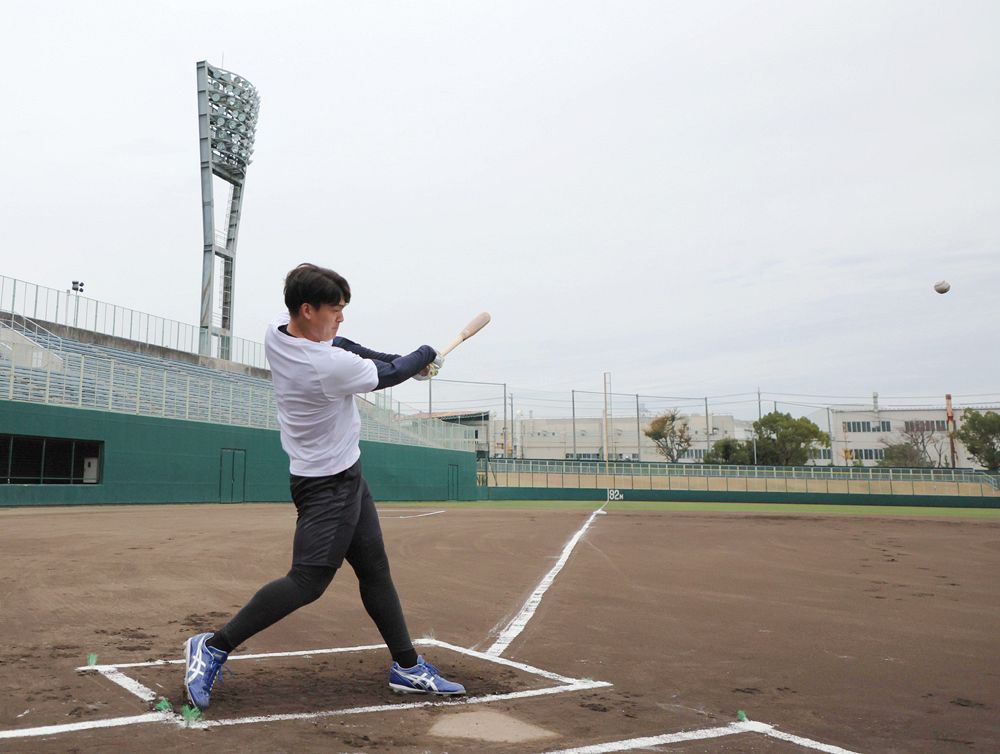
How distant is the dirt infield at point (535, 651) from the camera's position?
9.84ft

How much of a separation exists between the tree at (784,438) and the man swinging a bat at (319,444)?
249ft

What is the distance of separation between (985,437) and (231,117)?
207 feet

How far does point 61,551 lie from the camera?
8797 millimetres

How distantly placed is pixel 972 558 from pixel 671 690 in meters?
9.60

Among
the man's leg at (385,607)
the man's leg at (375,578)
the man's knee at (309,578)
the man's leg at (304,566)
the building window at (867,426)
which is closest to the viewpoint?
the man's leg at (304,566)

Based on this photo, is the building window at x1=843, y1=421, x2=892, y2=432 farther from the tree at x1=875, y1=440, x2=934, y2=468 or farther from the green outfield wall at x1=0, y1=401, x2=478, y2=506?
the green outfield wall at x1=0, y1=401, x2=478, y2=506

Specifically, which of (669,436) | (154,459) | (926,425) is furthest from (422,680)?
(926,425)

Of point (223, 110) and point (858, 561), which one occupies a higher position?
point (223, 110)

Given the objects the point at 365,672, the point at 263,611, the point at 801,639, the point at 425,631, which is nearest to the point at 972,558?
the point at 801,639

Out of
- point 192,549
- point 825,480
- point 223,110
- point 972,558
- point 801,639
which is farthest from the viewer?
point 825,480

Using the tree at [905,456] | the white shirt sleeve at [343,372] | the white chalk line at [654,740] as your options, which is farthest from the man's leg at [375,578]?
the tree at [905,456]

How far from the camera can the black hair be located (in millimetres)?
3398

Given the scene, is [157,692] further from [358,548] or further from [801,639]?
[801,639]

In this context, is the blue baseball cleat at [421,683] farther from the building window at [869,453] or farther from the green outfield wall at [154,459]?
the building window at [869,453]
